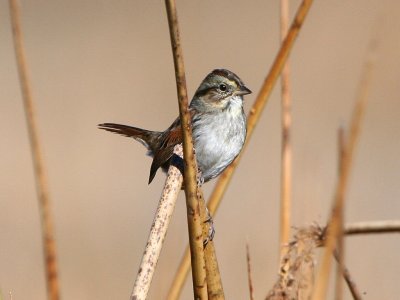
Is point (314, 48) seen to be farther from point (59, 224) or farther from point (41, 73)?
point (59, 224)

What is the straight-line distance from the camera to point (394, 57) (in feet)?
32.2

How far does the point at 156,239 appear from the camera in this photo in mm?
2355

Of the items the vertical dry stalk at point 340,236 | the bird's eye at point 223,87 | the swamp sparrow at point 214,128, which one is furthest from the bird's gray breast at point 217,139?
the vertical dry stalk at point 340,236

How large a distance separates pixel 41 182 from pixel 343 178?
1.96ft

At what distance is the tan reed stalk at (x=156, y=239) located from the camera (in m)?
2.27

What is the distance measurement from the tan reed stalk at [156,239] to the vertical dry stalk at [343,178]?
0.38m

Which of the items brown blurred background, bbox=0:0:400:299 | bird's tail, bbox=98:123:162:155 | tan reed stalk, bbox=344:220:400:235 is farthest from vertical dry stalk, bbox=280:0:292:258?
bird's tail, bbox=98:123:162:155

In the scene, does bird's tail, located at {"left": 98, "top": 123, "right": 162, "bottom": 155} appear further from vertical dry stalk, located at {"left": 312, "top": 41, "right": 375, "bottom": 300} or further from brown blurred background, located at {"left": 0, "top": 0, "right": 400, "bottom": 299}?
vertical dry stalk, located at {"left": 312, "top": 41, "right": 375, "bottom": 300}

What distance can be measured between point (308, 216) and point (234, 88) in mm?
1703

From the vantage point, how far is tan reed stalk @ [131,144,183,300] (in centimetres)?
227

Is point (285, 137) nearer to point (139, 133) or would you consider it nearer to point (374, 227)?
point (374, 227)

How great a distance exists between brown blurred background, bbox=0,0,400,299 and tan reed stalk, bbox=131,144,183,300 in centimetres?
24

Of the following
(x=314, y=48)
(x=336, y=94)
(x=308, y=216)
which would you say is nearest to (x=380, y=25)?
(x=308, y=216)

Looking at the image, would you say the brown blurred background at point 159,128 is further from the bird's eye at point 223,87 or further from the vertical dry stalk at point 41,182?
the vertical dry stalk at point 41,182
